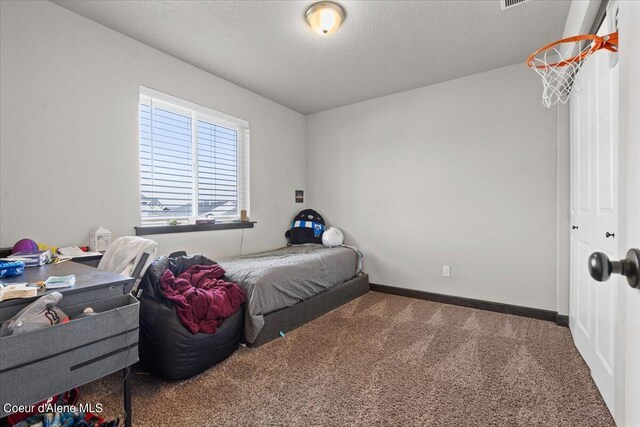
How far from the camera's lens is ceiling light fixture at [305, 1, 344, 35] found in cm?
216

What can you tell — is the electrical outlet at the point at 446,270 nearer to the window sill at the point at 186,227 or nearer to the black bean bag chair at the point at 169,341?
the window sill at the point at 186,227

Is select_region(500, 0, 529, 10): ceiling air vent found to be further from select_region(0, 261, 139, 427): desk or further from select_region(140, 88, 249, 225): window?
select_region(0, 261, 139, 427): desk

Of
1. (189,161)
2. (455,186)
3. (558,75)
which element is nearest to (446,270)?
(455,186)

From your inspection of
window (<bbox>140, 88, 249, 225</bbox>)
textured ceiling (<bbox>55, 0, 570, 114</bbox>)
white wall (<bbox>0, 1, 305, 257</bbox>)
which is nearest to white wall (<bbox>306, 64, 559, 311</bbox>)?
textured ceiling (<bbox>55, 0, 570, 114</bbox>)

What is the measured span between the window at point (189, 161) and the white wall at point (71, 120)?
0.40 ft

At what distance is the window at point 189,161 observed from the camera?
280 cm

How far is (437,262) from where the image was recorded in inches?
139

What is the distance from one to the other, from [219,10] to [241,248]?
2.39 m

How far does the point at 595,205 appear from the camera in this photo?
1.83 meters

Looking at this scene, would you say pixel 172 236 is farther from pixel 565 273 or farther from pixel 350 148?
pixel 565 273

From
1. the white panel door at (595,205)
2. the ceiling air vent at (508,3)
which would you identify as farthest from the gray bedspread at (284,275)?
the ceiling air vent at (508,3)

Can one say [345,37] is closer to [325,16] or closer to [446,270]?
[325,16]

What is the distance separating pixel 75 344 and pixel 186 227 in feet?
6.44

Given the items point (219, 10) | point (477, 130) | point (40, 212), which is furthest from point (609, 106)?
point (40, 212)
